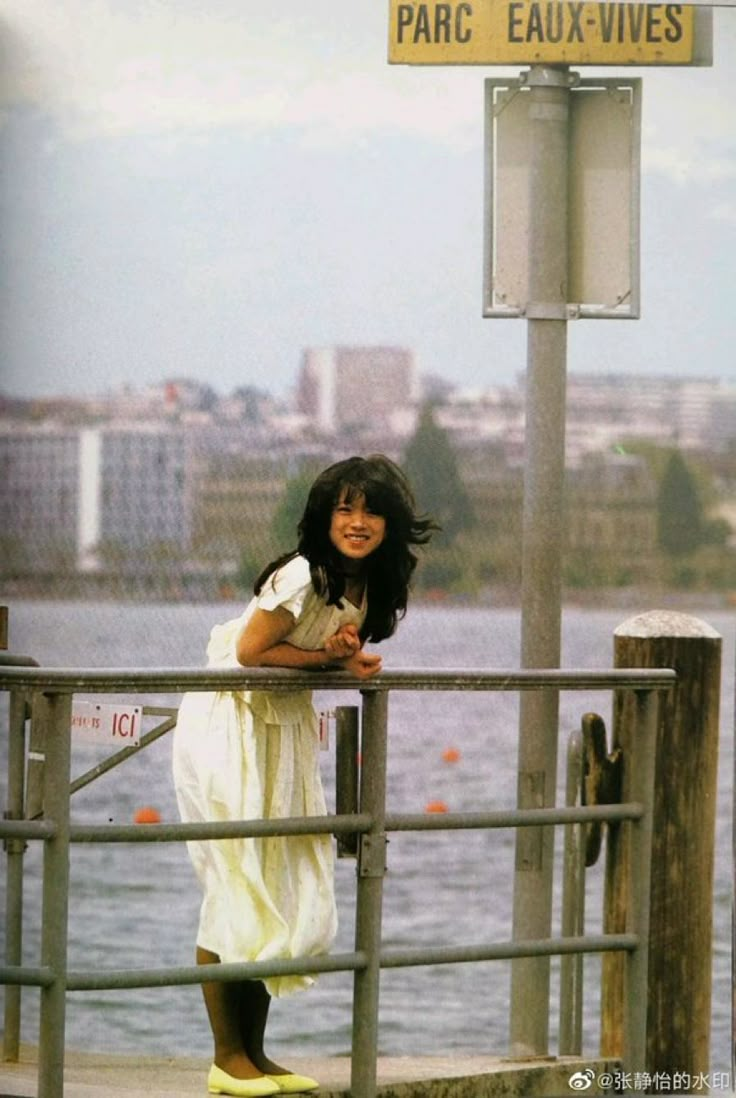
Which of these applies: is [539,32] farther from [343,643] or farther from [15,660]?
[15,660]

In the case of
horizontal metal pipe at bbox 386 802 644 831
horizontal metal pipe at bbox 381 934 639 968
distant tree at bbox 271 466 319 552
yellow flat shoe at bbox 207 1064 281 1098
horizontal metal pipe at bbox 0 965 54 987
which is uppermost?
distant tree at bbox 271 466 319 552

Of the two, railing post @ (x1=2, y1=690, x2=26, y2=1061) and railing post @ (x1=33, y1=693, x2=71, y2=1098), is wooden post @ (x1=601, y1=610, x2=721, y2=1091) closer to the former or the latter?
railing post @ (x1=2, y1=690, x2=26, y2=1061)

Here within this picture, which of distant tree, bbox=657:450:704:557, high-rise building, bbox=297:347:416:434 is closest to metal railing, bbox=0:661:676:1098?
high-rise building, bbox=297:347:416:434

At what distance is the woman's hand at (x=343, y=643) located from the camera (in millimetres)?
2447

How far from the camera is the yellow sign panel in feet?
9.51

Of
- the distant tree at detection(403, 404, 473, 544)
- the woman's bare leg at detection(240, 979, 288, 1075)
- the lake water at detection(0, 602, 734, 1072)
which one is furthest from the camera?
the distant tree at detection(403, 404, 473, 544)

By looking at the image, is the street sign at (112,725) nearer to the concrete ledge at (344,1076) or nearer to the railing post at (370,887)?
the railing post at (370,887)

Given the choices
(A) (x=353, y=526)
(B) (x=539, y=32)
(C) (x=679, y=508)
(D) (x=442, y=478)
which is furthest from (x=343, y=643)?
(C) (x=679, y=508)

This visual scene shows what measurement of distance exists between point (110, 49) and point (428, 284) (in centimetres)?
1570

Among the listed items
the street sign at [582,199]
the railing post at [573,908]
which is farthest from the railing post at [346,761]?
the street sign at [582,199]

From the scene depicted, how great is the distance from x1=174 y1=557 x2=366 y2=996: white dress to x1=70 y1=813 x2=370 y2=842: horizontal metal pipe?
0.05m

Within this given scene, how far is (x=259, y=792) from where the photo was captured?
8.21ft

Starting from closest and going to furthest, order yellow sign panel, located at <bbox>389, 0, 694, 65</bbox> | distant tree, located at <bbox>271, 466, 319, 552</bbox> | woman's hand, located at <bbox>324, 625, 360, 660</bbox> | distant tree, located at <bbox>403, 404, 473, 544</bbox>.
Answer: woman's hand, located at <bbox>324, 625, 360, 660</bbox>
yellow sign panel, located at <bbox>389, 0, 694, 65</bbox>
distant tree, located at <bbox>271, 466, 319, 552</bbox>
distant tree, located at <bbox>403, 404, 473, 544</bbox>

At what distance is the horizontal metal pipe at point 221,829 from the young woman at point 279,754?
0.16ft
